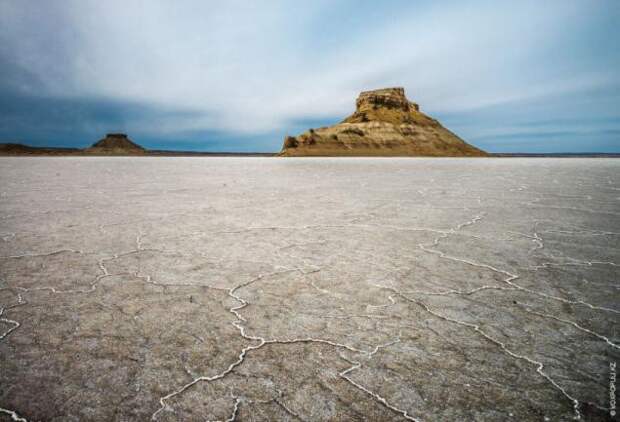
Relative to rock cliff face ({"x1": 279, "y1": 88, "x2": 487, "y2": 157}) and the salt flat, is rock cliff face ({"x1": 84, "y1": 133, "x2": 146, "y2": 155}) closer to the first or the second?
rock cliff face ({"x1": 279, "y1": 88, "x2": 487, "y2": 157})

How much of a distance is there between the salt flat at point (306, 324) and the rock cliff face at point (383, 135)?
65.7m

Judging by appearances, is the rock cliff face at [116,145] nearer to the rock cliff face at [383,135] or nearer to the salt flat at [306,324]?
the rock cliff face at [383,135]

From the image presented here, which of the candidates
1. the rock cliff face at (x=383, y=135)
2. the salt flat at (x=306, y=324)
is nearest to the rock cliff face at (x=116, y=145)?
the rock cliff face at (x=383, y=135)

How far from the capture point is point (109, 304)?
1.62 meters

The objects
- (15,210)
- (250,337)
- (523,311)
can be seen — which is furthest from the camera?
(15,210)

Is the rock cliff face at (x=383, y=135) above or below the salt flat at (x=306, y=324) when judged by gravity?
above

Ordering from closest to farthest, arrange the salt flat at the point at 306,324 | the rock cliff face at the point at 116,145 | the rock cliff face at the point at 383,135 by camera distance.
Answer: the salt flat at the point at 306,324 → the rock cliff face at the point at 383,135 → the rock cliff face at the point at 116,145

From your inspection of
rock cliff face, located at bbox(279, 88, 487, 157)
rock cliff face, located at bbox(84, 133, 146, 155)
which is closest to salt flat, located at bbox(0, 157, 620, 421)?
rock cliff face, located at bbox(279, 88, 487, 157)

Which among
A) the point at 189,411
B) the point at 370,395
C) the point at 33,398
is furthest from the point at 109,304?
the point at 370,395

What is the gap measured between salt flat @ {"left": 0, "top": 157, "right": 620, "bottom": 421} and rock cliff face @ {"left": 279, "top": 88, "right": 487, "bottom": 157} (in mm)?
65712

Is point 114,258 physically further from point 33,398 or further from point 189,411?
point 189,411

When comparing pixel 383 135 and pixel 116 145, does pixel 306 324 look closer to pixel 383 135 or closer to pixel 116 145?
pixel 383 135

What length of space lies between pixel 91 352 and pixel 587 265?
2.76 metres

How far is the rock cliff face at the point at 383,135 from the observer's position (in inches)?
2800
